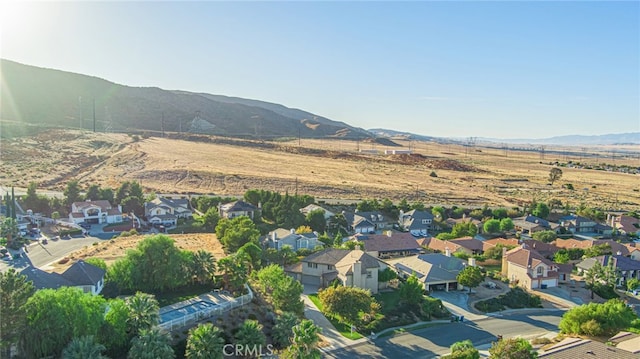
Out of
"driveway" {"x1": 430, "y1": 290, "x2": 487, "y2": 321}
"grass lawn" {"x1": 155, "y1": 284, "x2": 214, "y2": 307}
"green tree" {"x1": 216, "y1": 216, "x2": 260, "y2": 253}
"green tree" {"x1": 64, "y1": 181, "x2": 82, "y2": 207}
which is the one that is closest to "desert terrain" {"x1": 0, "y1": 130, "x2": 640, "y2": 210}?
"green tree" {"x1": 64, "y1": 181, "x2": 82, "y2": 207}

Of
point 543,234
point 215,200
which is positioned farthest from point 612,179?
point 215,200

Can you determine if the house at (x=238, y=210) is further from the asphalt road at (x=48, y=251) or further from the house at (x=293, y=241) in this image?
the asphalt road at (x=48, y=251)

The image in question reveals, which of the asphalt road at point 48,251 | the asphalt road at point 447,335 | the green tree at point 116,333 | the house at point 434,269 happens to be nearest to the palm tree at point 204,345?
the green tree at point 116,333

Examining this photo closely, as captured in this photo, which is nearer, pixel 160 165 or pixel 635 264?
pixel 635 264

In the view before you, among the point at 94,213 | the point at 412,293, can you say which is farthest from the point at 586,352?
the point at 94,213

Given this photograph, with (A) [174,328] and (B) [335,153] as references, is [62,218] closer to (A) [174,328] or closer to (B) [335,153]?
(A) [174,328]

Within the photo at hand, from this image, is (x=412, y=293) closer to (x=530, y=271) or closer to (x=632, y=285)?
(x=530, y=271)
